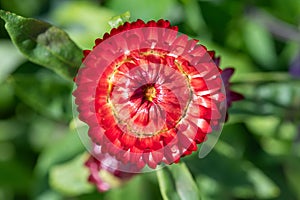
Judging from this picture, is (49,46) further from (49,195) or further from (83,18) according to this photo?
(83,18)

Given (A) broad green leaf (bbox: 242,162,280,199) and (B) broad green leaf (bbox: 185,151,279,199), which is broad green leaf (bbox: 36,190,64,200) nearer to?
(B) broad green leaf (bbox: 185,151,279,199)

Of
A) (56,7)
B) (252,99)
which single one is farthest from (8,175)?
(252,99)

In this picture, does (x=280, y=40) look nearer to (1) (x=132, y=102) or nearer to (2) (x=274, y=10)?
(2) (x=274, y=10)

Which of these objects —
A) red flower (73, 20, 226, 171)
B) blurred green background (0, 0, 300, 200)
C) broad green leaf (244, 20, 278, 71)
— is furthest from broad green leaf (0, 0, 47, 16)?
red flower (73, 20, 226, 171)

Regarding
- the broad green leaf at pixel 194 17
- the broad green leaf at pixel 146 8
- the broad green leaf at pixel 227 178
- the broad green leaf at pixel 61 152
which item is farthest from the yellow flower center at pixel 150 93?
the broad green leaf at pixel 194 17

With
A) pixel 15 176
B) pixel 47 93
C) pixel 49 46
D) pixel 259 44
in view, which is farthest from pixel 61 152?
pixel 259 44
